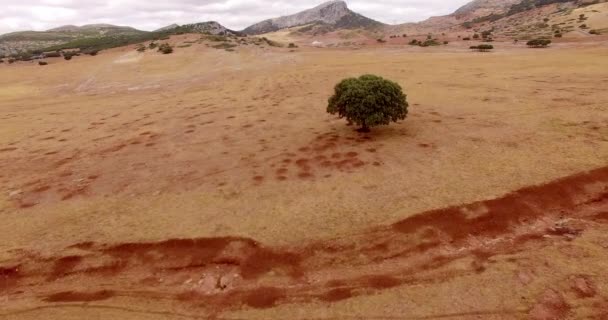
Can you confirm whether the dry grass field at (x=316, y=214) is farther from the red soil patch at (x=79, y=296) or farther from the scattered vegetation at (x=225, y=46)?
the scattered vegetation at (x=225, y=46)

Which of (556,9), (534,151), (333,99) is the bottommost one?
(534,151)

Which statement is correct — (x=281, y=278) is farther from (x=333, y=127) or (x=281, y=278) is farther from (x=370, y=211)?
(x=333, y=127)

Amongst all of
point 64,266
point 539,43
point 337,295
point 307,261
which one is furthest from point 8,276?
point 539,43

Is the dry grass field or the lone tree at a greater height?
the lone tree

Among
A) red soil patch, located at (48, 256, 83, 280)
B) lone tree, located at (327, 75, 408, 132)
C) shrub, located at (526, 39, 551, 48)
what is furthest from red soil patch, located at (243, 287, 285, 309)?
shrub, located at (526, 39, 551, 48)

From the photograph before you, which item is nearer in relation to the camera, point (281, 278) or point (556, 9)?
point (281, 278)

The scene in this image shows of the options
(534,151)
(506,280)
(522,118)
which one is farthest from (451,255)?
(522,118)

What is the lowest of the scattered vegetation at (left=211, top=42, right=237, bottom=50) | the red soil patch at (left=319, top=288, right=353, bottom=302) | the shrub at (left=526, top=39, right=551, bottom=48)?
the red soil patch at (left=319, top=288, right=353, bottom=302)

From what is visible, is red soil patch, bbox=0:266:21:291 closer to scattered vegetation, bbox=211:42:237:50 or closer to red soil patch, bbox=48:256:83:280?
red soil patch, bbox=48:256:83:280
